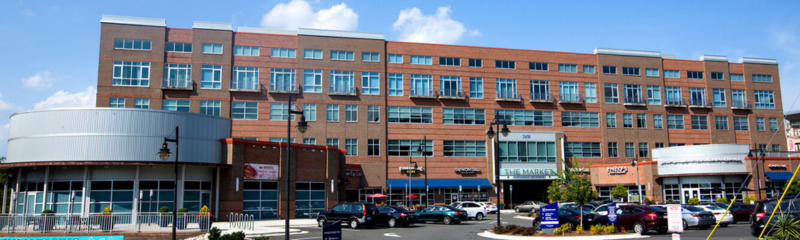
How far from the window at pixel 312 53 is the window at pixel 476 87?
16.1 meters

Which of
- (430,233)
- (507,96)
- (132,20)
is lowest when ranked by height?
(430,233)

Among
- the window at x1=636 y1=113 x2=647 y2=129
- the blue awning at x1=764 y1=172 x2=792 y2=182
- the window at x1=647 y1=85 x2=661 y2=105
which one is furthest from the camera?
the window at x1=647 y1=85 x2=661 y2=105

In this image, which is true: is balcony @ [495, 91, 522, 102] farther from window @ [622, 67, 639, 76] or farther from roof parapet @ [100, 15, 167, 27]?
roof parapet @ [100, 15, 167, 27]

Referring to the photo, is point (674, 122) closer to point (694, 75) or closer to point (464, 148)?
point (694, 75)

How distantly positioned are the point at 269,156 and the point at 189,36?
68.9ft

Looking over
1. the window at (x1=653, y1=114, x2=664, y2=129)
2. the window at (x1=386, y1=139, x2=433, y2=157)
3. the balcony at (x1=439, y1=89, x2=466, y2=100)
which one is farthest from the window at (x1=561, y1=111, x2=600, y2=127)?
the window at (x1=386, y1=139, x2=433, y2=157)

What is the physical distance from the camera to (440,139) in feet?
199

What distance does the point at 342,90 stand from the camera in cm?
5819

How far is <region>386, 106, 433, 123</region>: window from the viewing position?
59.7 meters

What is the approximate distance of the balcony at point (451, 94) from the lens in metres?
61.0

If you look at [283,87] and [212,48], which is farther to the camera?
[283,87]

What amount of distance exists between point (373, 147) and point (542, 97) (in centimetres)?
1974

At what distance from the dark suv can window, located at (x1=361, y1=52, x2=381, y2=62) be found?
28229 millimetres

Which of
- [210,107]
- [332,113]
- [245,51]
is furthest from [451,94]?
[210,107]
